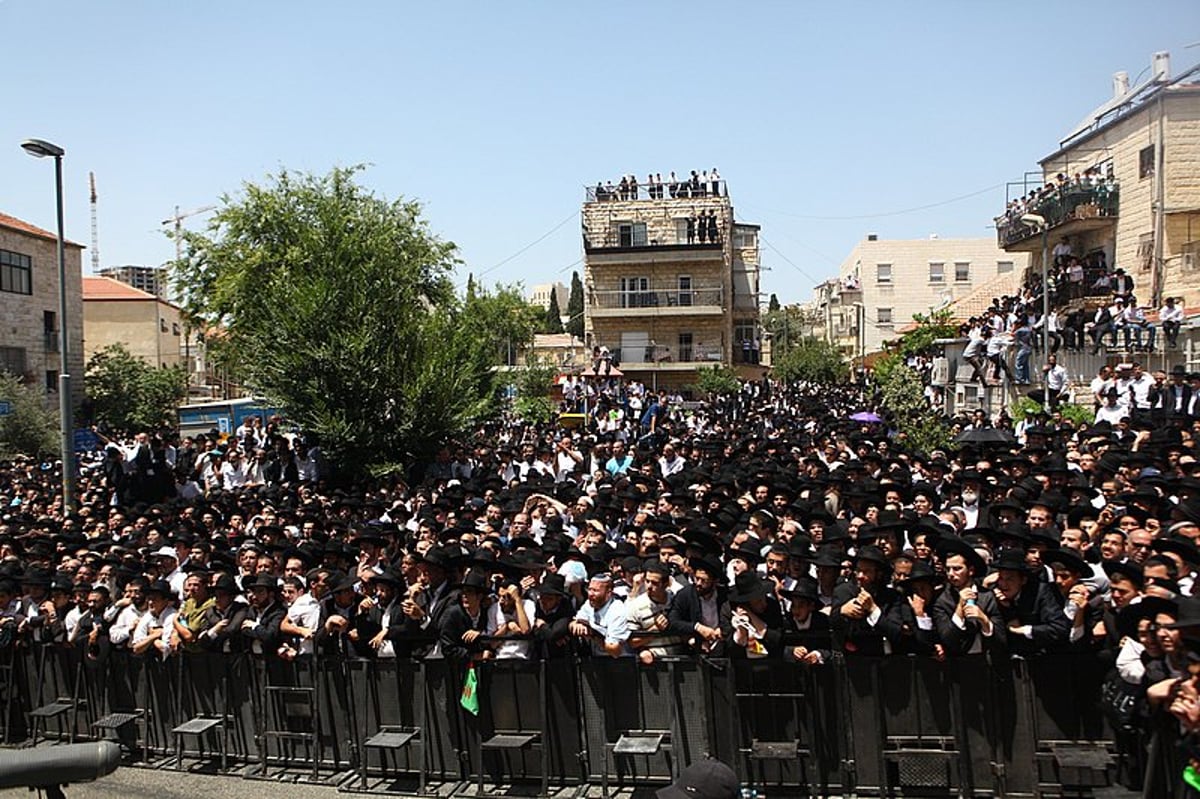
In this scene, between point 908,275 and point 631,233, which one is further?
point 908,275

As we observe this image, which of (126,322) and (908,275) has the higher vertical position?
(908,275)

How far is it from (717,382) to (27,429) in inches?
1089

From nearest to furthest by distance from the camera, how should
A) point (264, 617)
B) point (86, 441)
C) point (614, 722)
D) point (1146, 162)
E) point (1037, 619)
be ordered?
point (1037, 619)
point (614, 722)
point (264, 617)
point (1146, 162)
point (86, 441)

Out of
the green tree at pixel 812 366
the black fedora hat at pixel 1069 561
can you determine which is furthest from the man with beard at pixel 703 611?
the green tree at pixel 812 366

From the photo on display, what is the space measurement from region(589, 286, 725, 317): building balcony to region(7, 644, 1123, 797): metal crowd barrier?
158 feet

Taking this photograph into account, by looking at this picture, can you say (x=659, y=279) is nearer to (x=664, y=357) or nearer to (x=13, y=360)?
(x=664, y=357)

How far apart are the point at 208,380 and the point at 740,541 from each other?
3277 inches

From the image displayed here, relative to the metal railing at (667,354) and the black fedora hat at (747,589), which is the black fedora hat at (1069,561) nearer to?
the black fedora hat at (747,589)

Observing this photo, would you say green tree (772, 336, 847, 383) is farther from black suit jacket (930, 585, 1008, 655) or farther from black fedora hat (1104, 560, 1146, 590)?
black fedora hat (1104, 560, 1146, 590)

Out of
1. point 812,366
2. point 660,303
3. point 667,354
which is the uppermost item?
point 660,303

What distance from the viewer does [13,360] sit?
133 ft

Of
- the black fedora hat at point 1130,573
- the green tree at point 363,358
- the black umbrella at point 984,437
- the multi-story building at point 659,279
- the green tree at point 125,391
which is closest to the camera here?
the black fedora hat at point 1130,573

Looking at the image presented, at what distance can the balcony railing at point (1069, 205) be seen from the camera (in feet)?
98.3

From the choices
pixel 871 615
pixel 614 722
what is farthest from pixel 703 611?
pixel 871 615
